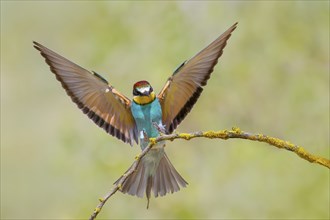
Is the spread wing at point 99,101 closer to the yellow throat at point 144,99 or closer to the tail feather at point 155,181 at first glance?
the yellow throat at point 144,99

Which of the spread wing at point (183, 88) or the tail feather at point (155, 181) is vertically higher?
the spread wing at point (183, 88)

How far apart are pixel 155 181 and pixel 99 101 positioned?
387 mm

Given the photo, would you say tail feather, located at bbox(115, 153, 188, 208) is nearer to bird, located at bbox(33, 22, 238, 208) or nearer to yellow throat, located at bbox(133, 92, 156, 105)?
bird, located at bbox(33, 22, 238, 208)

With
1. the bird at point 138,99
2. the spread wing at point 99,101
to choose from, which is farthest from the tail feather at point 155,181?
the spread wing at point 99,101

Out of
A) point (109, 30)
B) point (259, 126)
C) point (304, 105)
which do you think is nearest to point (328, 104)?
point (304, 105)

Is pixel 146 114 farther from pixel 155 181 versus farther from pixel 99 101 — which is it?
pixel 155 181

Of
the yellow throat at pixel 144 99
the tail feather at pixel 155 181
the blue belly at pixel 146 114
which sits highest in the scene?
the yellow throat at pixel 144 99

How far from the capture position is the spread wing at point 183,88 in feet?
7.67

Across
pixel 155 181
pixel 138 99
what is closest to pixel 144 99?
pixel 138 99

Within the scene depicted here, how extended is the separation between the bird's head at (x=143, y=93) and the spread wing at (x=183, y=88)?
0.06 metres

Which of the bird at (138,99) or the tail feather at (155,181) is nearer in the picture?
the bird at (138,99)

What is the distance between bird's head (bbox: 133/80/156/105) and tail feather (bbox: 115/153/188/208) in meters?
0.27

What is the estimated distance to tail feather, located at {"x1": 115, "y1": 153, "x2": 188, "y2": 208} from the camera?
2.53 m

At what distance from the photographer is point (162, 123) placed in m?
2.41
